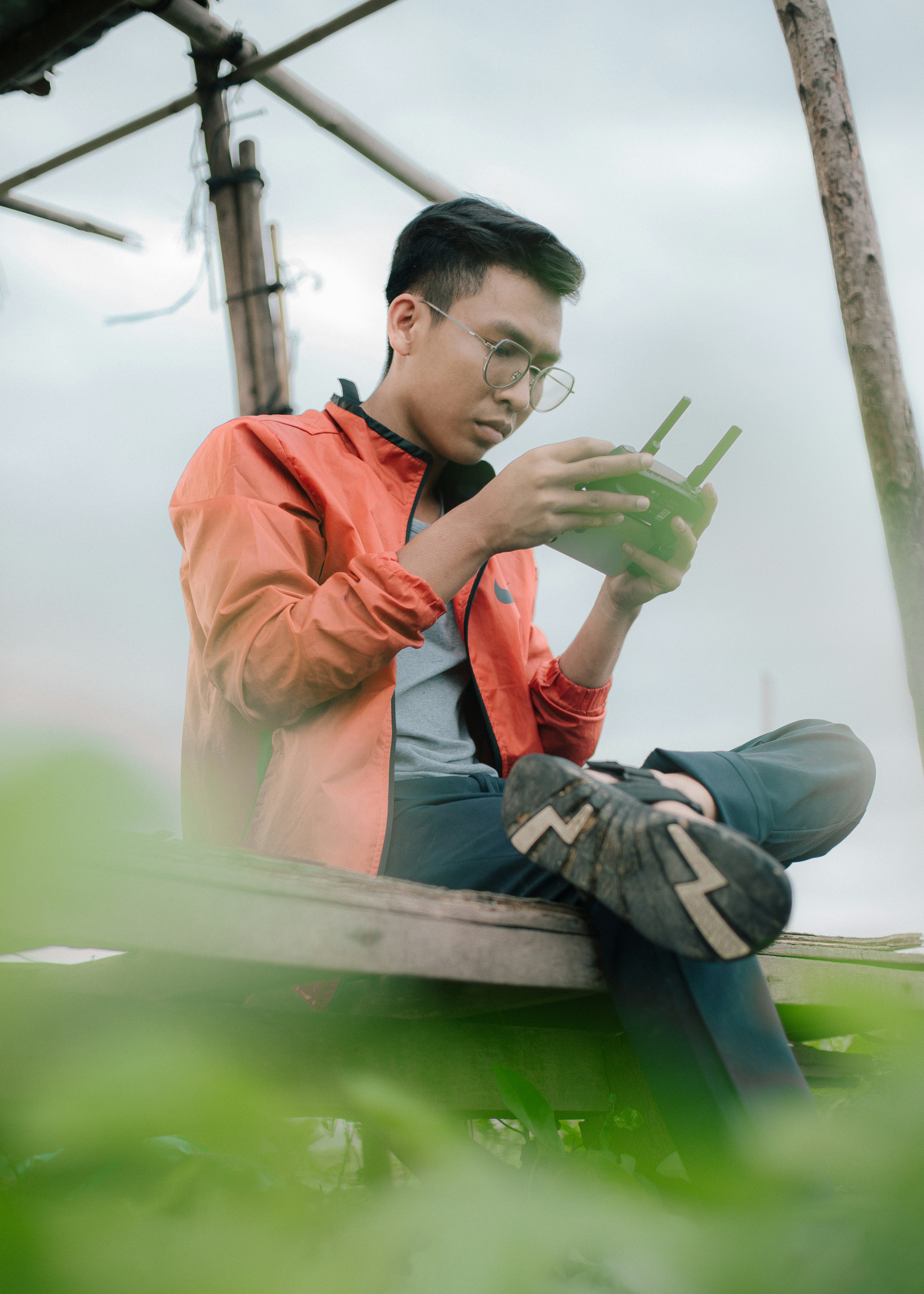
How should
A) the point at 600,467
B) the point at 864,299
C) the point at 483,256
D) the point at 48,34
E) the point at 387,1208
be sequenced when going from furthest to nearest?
the point at 48,34, the point at 864,299, the point at 483,256, the point at 600,467, the point at 387,1208

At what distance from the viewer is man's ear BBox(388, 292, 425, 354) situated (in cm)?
175

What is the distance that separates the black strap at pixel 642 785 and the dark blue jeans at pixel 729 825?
8 centimetres

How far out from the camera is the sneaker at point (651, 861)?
2.45ft

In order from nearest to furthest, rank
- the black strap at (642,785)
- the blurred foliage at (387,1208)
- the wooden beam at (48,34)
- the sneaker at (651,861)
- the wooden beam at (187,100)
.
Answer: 1. the blurred foliage at (387,1208)
2. the sneaker at (651,861)
3. the black strap at (642,785)
4. the wooden beam at (48,34)
5. the wooden beam at (187,100)

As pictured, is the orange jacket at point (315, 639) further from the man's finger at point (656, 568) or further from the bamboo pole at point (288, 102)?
the bamboo pole at point (288, 102)

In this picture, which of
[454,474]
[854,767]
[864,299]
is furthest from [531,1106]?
[864,299]

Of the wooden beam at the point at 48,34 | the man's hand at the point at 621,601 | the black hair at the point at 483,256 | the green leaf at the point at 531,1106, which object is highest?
the wooden beam at the point at 48,34

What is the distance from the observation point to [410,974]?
0.81 meters

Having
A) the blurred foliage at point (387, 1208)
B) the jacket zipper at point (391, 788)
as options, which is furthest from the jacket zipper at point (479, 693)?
the blurred foliage at point (387, 1208)

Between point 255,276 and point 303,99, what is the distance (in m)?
0.63

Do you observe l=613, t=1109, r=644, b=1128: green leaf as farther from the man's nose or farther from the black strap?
the man's nose

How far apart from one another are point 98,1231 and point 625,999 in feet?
2.63

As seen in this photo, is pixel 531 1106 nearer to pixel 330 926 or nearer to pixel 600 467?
pixel 330 926

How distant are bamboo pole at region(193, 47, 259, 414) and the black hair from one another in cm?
145
